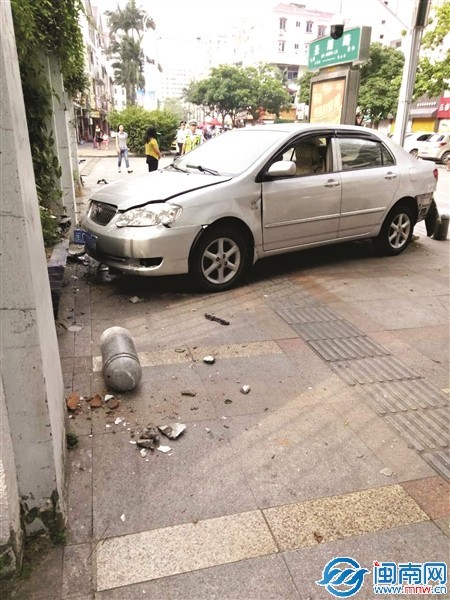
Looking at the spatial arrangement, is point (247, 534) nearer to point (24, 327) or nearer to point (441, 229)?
point (24, 327)

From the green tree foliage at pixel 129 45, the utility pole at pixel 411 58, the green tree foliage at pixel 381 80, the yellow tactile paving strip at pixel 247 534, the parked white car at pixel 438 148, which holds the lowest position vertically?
the yellow tactile paving strip at pixel 247 534

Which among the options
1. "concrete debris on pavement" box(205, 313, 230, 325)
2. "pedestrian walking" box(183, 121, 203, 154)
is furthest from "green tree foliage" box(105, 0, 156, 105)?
"concrete debris on pavement" box(205, 313, 230, 325)

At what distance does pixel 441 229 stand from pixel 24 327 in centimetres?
804

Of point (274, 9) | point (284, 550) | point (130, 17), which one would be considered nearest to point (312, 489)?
point (284, 550)

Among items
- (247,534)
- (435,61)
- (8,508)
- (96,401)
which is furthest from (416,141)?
(8,508)

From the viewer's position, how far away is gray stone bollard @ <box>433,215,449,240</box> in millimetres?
8273

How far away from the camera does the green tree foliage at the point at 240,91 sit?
52.3 metres

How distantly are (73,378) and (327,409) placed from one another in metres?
1.83

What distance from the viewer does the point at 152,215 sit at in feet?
16.0

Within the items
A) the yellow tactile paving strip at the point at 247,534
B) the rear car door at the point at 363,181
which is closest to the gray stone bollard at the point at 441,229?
the rear car door at the point at 363,181

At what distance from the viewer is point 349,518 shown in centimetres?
238

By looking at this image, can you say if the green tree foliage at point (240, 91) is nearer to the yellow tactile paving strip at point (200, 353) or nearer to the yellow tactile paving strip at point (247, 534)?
the yellow tactile paving strip at point (200, 353)

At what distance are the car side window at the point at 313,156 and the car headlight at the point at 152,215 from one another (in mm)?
1980

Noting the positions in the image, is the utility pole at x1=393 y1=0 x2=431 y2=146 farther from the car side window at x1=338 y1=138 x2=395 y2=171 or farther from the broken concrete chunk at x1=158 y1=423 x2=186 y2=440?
the broken concrete chunk at x1=158 y1=423 x2=186 y2=440
